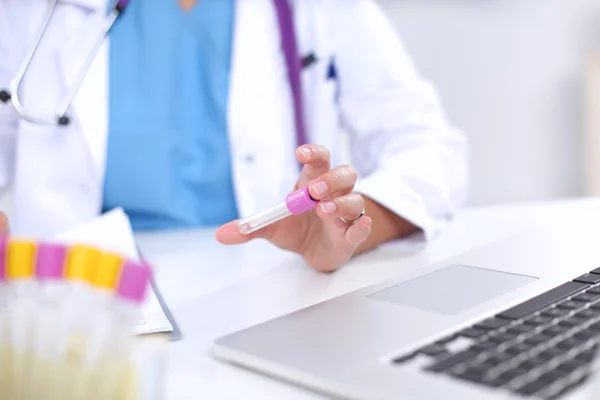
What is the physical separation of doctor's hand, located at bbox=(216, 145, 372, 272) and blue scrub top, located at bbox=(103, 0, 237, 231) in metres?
0.31

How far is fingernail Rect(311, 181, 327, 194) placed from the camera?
0.55m

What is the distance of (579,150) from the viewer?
2111 mm

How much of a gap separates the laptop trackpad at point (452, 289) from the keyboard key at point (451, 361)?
0.30ft

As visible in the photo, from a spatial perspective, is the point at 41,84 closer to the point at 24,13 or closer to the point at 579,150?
the point at 24,13

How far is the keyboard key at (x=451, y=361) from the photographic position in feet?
1.15

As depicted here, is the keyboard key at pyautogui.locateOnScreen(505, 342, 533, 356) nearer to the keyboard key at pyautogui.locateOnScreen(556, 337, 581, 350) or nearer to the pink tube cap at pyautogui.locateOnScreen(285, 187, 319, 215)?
the keyboard key at pyautogui.locateOnScreen(556, 337, 581, 350)

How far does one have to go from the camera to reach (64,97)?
2.88ft

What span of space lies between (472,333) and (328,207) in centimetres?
20

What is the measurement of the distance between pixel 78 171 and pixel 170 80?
A: 188 mm

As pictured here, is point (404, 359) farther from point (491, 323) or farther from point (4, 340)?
point (4, 340)

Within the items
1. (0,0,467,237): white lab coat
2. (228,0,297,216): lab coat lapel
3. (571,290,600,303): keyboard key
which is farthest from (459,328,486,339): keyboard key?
(228,0,297,216): lab coat lapel

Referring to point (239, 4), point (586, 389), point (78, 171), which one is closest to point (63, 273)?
point (586, 389)

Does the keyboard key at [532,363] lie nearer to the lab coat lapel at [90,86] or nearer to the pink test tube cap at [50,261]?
the pink test tube cap at [50,261]

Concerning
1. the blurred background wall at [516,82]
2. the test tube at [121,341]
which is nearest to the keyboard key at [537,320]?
the test tube at [121,341]
